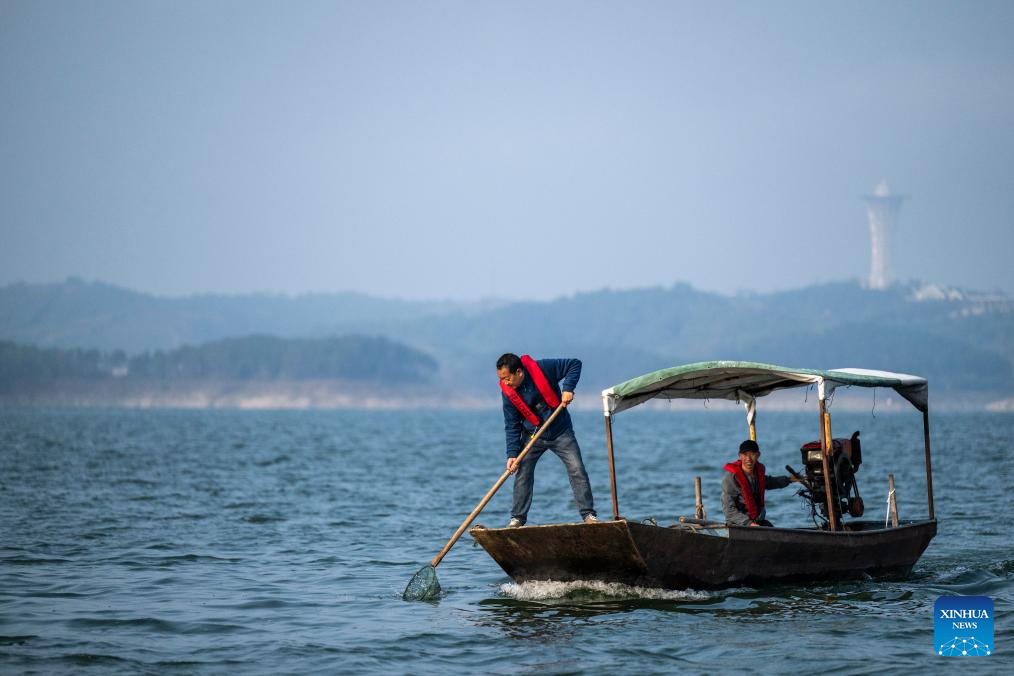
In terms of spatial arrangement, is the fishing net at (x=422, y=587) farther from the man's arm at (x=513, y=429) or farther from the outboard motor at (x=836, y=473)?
the outboard motor at (x=836, y=473)

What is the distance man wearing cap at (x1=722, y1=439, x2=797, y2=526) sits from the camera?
14891 mm

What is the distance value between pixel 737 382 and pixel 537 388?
379 centimetres

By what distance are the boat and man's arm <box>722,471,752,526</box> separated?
0.86 ft

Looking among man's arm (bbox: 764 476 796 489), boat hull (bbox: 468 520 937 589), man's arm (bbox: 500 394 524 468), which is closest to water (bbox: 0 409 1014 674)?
boat hull (bbox: 468 520 937 589)

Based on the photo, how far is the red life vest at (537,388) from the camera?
1416 centimetres

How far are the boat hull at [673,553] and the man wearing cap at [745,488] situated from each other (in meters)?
0.39

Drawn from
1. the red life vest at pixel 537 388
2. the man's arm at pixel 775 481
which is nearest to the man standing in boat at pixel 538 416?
the red life vest at pixel 537 388

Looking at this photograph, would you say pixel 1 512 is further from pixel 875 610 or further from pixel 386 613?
pixel 875 610

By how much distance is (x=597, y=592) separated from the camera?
14.4m

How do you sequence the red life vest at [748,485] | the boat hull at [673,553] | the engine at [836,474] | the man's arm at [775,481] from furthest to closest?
the engine at [836,474] → the man's arm at [775,481] → the red life vest at [748,485] → the boat hull at [673,553]

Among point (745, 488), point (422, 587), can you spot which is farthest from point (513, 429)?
point (745, 488)

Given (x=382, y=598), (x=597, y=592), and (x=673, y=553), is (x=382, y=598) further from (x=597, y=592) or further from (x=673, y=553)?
(x=673, y=553)

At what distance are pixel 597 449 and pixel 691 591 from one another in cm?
5251

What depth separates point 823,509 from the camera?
642 inches
